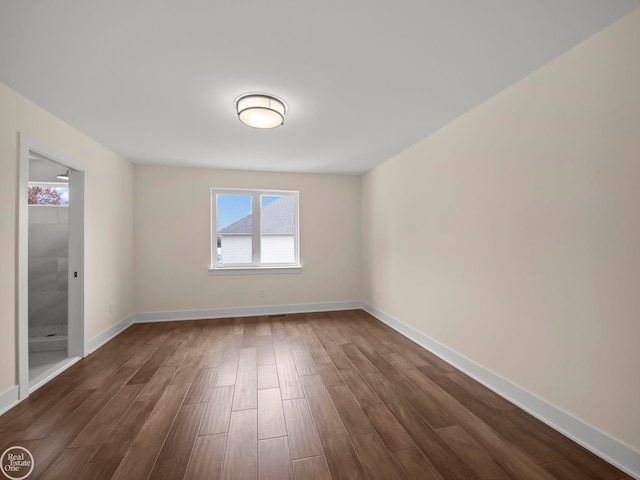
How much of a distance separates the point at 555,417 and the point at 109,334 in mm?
4724

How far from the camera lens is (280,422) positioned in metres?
1.98

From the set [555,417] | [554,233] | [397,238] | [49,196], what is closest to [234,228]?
[49,196]

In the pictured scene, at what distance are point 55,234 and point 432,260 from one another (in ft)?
16.9

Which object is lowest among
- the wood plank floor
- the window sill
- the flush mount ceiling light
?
the wood plank floor

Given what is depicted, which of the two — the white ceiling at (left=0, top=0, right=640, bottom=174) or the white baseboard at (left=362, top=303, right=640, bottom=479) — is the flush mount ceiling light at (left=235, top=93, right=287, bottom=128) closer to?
the white ceiling at (left=0, top=0, right=640, bottom=174)

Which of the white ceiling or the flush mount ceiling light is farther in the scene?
the flush mount ceiling light

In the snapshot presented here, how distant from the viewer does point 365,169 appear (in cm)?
491

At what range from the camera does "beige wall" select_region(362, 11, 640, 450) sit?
5.20 ft

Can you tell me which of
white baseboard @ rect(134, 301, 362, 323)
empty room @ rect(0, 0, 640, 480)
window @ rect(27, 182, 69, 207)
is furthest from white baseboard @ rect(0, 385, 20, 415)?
window @ rect(27, 182, 69, 207)

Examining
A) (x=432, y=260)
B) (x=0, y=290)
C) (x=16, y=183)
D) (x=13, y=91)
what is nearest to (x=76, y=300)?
(x=0, y=290)

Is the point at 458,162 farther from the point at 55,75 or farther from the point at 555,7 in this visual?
the point at 55,75

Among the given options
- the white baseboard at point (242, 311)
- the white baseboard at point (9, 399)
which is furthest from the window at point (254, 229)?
the white baseboard at point (9, 399)

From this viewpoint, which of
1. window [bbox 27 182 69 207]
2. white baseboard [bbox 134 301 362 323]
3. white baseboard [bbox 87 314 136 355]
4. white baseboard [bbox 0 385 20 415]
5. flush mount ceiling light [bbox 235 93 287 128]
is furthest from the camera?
white baseboard [bbox 134 301 362 323]

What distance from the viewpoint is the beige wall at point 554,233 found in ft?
5.20
